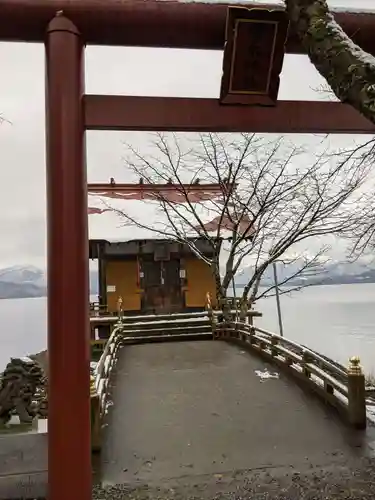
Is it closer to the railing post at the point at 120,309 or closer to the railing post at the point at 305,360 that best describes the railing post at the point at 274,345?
the railing post at the point at 305,360

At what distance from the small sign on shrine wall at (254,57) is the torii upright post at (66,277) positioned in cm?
115

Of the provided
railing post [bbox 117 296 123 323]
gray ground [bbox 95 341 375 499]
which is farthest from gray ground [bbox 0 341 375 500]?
railing post [bbox 117 296 123 323]

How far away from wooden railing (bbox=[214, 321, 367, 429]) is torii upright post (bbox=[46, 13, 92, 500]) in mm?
4163

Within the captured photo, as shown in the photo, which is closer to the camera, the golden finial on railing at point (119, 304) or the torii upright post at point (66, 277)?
the torii upright post at point (66, 277)

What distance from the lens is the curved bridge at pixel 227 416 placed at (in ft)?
16.9

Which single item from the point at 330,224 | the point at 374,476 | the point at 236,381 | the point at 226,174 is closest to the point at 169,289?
the point at 226,174

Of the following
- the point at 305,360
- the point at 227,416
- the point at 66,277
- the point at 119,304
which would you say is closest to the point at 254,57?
the point at 66,277

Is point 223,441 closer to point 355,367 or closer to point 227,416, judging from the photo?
point 227,416

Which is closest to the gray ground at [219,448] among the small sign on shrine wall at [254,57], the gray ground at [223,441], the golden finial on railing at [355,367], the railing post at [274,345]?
the gray ground at [223,441]

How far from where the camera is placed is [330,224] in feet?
46.9

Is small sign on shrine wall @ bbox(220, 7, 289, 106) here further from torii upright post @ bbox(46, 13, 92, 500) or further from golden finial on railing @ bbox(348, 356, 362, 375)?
golden finial on railing @ bbox(348, 356, 362, 375)

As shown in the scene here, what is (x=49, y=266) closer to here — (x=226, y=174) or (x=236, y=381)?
(x=236, y=381)

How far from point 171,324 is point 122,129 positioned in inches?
456

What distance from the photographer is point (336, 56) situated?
267 centimetres
